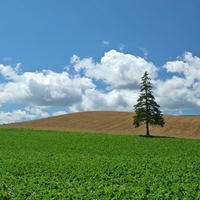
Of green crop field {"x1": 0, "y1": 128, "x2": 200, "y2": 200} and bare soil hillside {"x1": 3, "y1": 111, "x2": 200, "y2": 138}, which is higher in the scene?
bare soil hillside {"x1": 3, "y1": 111, "x2": 200, "y2": 138}

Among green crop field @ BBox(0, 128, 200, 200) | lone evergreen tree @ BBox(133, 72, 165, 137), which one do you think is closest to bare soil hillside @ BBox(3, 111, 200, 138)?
lone evergreen tree @ BBox(133, 72, 165, 137)

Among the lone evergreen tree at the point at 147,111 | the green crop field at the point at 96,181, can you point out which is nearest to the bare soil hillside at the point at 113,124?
the lone evergreen tree at the point at 147,111

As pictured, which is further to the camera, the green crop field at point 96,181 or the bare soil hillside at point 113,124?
the bare soil hillside at point 113,124

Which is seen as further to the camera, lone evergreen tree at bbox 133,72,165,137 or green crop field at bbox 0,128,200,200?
lone evergreen tree at bbox 133,72,165,137

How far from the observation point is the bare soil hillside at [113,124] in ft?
223

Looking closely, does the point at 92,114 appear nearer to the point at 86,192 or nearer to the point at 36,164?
the point at 36,164

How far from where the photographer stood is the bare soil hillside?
68037 mm

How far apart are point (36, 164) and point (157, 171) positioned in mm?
8624

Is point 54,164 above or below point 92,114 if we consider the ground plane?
below

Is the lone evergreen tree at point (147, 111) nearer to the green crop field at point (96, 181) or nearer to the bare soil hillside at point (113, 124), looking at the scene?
the bare soil hillside at point (113, 124)

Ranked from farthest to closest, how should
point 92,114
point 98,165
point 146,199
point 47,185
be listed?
1. point 92,114
2. point 98,165
3. point 47,185
4. point 146,199

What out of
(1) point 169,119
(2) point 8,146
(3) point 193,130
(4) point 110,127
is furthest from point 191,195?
(1) point 169,119

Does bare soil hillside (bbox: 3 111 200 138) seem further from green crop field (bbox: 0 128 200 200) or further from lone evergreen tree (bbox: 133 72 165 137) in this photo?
green crop field (bbox: 0 128 200 200)

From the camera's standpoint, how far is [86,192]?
493 inches
